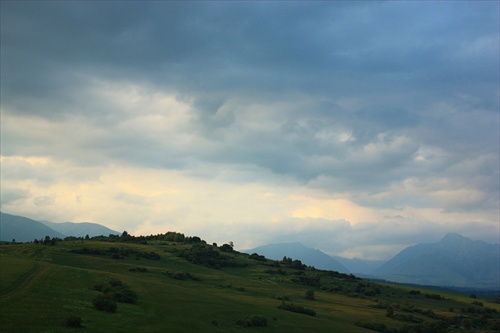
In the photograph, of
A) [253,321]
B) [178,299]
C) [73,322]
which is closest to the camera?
[73,322]

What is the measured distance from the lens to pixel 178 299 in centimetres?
7188

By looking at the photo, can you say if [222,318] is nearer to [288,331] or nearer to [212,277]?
[288,331]

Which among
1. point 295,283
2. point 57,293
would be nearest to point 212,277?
point 295,283

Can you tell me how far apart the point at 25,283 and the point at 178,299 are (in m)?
24.0

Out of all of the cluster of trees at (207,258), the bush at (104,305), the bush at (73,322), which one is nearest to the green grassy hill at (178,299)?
the bush at (73,322)

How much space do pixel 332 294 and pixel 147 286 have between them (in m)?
74.0

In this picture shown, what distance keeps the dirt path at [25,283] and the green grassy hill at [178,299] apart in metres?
0.12

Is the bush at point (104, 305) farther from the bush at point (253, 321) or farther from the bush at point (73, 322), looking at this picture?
the bush at point (253, 321)

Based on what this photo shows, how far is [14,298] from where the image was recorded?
2110 inches

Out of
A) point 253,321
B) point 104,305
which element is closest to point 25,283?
point 104,305

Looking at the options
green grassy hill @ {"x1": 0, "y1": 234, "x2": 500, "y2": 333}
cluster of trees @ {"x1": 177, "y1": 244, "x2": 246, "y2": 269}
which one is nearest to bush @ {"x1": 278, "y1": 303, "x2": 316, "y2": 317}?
green grassy hill @ {"x1": 0, "y1": 234, "x2": 500, "y2": 333}

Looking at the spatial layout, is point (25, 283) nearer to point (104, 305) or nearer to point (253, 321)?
point (104, 305)

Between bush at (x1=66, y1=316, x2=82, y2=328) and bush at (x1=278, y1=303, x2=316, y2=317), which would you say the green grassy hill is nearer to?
bush at (x1=66, y1=316, x2=82, y2=328)

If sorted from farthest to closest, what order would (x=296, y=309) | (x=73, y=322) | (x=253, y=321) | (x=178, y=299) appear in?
(x=296, y=309)
(x=178, y=299)
(x=253, y=321)
(x=73, y=322)
